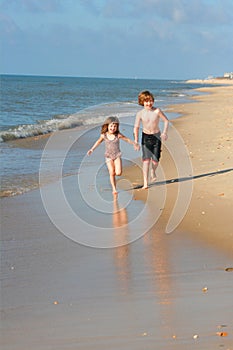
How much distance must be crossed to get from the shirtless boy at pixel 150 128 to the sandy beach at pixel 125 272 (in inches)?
24.9

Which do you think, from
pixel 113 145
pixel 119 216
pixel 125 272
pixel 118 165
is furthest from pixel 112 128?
pixel 125 272

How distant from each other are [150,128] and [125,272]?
4640mm

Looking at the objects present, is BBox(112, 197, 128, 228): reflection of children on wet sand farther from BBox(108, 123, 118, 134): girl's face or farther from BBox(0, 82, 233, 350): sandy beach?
BBox(108, 123, 118, 134): girl's face

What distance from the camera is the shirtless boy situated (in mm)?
9156

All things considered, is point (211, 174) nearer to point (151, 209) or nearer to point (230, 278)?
point (151, 209)

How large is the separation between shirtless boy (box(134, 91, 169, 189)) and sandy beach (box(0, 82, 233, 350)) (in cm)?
63

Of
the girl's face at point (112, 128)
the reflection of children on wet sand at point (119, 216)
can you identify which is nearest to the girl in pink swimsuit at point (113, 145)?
the girl's face at point (112, 128)

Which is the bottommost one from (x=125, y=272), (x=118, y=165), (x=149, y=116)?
(x=125, y=272)

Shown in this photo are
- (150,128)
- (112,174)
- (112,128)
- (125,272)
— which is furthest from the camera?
(150,128)

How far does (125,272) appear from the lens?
500cm

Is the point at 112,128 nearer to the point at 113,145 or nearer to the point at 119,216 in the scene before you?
the point at 113,145

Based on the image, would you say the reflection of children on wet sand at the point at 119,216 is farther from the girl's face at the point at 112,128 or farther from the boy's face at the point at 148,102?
the boy's face at the point at 148,102

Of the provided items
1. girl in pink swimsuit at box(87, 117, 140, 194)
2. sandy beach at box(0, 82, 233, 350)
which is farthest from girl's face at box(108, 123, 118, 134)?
sandy beach at box(0, 82, 233, 350)

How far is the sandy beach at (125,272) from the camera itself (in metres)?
3.77
